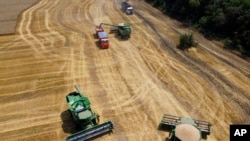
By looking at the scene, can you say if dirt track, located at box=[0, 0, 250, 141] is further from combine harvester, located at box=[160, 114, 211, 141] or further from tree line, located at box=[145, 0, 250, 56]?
tree line, located at box=[145, 0, 250, 56]

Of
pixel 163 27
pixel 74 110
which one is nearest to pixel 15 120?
pixel 74 110

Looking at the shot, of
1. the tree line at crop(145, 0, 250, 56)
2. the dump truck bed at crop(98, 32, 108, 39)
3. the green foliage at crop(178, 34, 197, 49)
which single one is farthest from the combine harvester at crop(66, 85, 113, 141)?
the tree line at crop(145, 0, 250, 56)

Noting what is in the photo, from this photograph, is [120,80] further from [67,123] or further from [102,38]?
[102,38]

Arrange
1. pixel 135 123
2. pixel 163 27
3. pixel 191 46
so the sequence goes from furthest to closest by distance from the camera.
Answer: pixel 163 27 → pixel 191 46 → pixel 135 123

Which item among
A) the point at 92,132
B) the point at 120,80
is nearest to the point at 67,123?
the point at 92,132

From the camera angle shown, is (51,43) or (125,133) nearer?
(125,133)

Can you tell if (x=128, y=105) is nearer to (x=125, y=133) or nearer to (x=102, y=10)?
(x=125, y=133)
